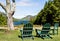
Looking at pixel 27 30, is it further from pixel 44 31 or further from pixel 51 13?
pixel 51 13

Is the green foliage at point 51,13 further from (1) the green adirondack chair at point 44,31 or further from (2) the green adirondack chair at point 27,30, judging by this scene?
(2) the green adirondack chair at point 27,30

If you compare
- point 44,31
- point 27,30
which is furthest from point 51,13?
point 27,30

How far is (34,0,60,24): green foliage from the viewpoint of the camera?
1471 inches

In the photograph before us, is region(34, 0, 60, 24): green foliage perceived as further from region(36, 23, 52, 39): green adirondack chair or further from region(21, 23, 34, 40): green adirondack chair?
region(21, 23, 34, 40): green adirondack chair

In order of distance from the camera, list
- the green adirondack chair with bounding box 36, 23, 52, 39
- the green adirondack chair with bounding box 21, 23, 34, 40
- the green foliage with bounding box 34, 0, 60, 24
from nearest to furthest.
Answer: the green adirondack chair with bounding box 21, 23, 34, 40
the green adirondack chair with bounding box 36, 23, 52, 39
the green foliage with bounding box 34, 0, 60, 24

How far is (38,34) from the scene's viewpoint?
1207cm

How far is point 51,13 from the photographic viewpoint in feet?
126

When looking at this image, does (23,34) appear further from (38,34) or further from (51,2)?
(51,2)

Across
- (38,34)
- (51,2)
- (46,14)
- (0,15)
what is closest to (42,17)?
(46,14)

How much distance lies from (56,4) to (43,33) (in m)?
26.7

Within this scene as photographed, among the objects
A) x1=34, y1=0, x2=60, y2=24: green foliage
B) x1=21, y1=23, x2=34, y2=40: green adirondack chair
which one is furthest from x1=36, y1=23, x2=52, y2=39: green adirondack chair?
x1=34, y1=0, x2=60, y2=24: green foliage

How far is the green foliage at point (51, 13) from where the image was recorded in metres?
37.4

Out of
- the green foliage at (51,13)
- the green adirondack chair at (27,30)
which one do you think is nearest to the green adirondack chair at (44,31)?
the green adirondack chair at (27,30)

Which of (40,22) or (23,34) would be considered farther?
(40,22)
